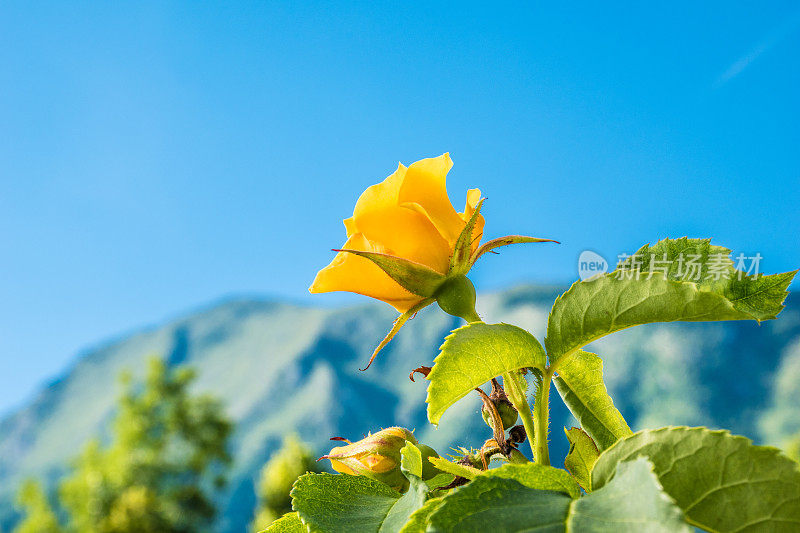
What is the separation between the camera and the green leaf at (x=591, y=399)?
29.5 inches

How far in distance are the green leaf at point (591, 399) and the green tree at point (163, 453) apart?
17051mm

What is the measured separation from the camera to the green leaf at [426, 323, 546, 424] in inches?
21.3

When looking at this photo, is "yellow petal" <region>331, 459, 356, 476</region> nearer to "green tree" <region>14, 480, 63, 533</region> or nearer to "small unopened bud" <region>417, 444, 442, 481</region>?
"small unopened bud" <region>417, 444, 442, 481</region>

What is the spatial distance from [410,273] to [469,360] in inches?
7.7

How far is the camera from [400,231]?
73cm

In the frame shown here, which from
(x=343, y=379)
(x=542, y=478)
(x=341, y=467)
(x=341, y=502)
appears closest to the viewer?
(x=542, y=478)

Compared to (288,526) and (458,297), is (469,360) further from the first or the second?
(288,526)

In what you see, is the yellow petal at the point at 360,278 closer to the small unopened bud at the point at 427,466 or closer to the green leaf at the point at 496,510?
the small unopened bud at the point at 427,466

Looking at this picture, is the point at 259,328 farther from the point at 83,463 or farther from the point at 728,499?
the point at 728,499

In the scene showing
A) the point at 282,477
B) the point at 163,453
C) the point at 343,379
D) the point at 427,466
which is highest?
the point at 343,379

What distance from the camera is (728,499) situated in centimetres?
44

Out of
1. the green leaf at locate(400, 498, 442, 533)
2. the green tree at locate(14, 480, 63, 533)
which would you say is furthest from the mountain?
the green leaf at locate(400, 498, 442, 533)

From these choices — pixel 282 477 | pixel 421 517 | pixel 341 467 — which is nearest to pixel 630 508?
pixel 421 517

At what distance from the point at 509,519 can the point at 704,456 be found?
158mm
